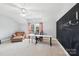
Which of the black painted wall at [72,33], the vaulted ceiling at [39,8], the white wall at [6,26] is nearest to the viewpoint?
the black painted wall at [72,33]

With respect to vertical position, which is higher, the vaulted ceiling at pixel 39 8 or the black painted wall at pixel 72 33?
the vaulted ceiling at pixel 39 8

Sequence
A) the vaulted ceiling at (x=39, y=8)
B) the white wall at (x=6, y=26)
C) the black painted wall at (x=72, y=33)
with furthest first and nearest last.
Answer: the white wall at (x=6, y=26) → the vaulted ceiling at (x=39, y=8) → the black painted wall at (x=72, y=33)

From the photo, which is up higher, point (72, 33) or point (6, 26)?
point (6, 26)

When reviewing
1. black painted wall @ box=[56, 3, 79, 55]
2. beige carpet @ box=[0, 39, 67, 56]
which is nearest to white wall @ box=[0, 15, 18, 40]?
beige carpet @ box=[0, 39, 67, 56]

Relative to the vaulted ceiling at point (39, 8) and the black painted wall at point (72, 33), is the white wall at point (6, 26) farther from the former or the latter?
the black painted wall at point (72, 33)

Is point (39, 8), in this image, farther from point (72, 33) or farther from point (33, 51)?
point (72, 33)

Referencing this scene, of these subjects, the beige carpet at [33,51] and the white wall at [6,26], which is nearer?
the beige carpet at [33,51]

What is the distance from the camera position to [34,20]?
1035 cm

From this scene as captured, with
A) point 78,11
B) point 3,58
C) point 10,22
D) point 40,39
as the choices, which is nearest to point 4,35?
point 10,22

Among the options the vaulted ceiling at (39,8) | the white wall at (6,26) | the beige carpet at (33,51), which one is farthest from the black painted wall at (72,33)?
the white wall at (6,26)

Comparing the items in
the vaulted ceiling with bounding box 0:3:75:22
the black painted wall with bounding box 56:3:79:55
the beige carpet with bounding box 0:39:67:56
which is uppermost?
the vaulted ceiling with bounding box 0:3:75:22

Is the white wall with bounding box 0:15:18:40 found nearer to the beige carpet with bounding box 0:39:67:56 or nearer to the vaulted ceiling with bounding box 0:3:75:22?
the vaulted ceiling with bounding box 0:3:75:22

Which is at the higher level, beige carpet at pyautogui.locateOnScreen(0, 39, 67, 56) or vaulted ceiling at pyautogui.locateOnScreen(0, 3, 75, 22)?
vaulted ceiling at pyautogui.locateOnScreen(0, 3, 75, 22)

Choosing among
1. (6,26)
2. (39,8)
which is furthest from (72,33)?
(6,26)
